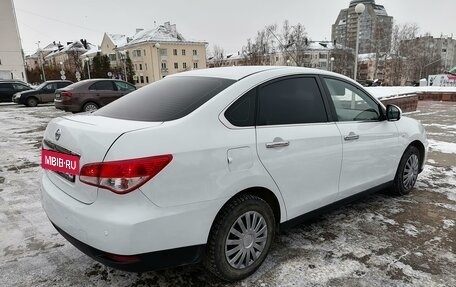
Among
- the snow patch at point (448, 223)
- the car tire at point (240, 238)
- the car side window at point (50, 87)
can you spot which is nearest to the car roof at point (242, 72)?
the car tire at point (240, 238)

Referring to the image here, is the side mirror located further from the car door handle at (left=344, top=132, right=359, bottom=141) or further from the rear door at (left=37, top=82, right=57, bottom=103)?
the rear door at (left=37, top=82, right=57, bottom=103)

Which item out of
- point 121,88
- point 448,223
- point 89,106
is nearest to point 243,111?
point 448,223

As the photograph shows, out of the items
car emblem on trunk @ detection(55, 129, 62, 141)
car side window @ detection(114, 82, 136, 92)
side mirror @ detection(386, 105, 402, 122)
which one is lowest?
side mirror @ detection(386, 105, 402, 122)

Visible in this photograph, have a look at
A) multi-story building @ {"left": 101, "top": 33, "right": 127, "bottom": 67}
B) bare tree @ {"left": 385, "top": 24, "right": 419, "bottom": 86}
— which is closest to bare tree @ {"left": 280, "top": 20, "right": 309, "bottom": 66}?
bare tree @ {"left": 385, "top": 24, "right": 419, "bottom": 86}

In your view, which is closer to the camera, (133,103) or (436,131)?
(133,103)

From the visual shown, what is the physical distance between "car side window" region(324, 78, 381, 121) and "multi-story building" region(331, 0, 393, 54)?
88.2 ft

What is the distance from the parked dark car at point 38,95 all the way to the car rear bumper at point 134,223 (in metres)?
18.8

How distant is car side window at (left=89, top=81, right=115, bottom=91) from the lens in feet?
44.0

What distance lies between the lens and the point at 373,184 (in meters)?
3.70

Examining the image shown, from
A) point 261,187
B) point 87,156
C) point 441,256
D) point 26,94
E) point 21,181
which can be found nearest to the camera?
point 87,156

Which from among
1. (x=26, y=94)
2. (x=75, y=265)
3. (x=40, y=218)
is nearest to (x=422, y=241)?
(x=75, y=265)

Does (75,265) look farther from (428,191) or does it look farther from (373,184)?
(428,191)

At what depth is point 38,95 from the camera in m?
18.8

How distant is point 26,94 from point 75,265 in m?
18.8
